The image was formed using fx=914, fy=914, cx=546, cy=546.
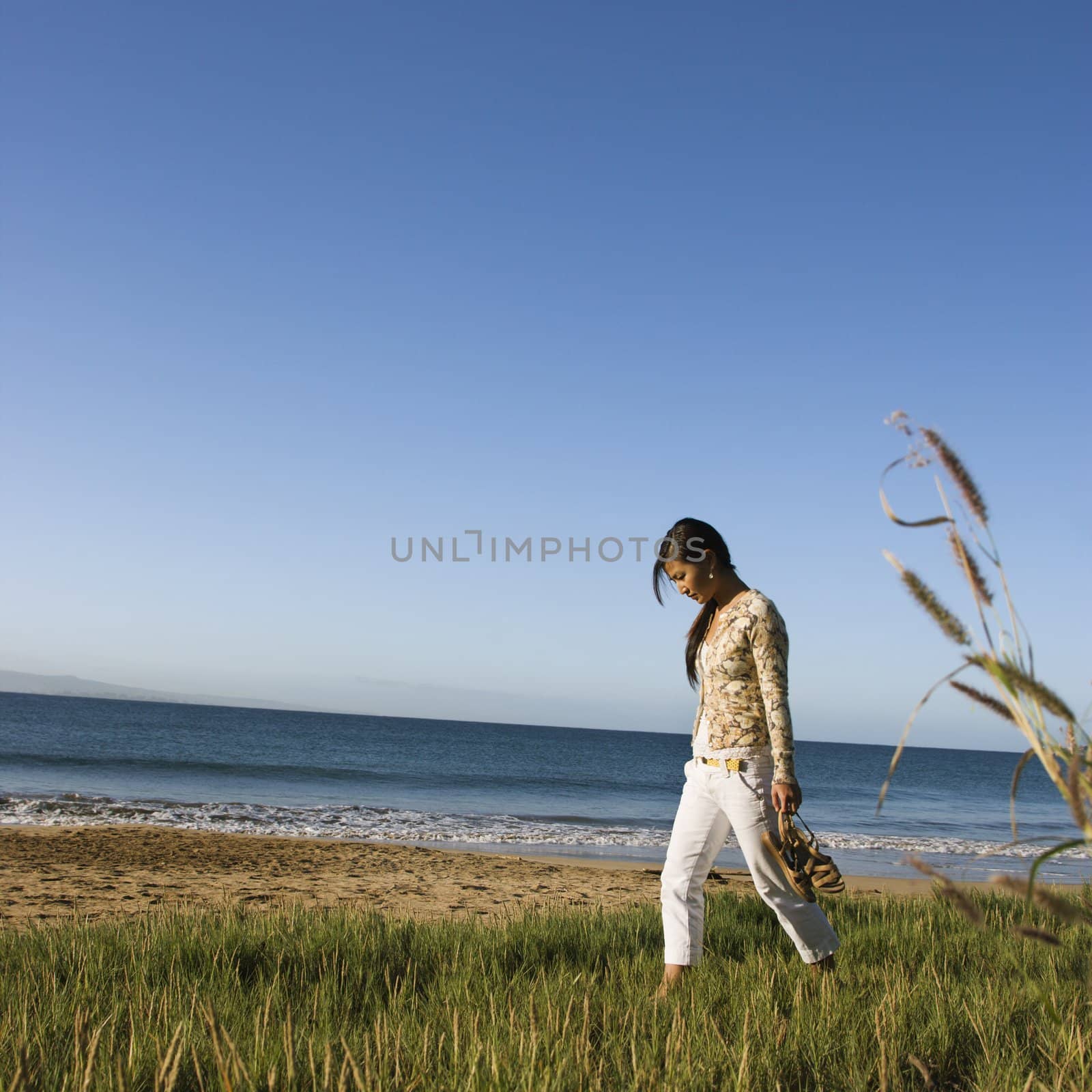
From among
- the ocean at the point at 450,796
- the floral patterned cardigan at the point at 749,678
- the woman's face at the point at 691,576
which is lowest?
the ocean at the point at 450,796

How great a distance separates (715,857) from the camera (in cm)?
367

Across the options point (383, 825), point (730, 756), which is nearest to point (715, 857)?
point (730, 756)

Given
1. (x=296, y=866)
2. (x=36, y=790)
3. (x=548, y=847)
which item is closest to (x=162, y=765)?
(x=36, y=790)

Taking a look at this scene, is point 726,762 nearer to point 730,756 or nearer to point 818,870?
point 730,756

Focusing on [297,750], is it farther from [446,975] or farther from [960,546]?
[960,546]

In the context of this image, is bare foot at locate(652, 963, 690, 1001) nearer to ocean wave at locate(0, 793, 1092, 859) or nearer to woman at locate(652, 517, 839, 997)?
woman at locate(652, 517, 839, 997)

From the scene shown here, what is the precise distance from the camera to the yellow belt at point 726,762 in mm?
3715

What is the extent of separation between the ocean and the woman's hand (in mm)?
700

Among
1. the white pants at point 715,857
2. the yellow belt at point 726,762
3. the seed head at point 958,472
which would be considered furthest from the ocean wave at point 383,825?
the seed head at point 958,472

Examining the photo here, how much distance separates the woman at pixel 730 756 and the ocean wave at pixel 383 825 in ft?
43.4

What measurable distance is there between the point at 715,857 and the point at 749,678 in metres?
0.73

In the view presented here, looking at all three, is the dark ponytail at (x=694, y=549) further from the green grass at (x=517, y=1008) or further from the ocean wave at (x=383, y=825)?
the ocean wave at (x=383, y=825)

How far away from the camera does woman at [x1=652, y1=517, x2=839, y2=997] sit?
3625mm

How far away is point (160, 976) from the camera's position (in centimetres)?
347
